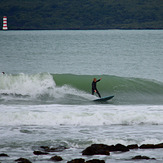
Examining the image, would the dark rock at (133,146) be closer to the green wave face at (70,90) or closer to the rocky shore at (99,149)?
the rocky shore at (99,149)

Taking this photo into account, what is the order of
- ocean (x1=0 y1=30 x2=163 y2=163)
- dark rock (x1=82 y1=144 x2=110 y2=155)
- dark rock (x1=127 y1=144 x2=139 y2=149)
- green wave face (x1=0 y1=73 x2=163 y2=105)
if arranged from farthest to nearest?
green wave face (x1=0 y1=73 x2=163 y2=105)
ocean (x1=0 y1=30 x2=163 y2=163)
dark rock (x1=127 y1=144 x2=139 y2=149)
dark rock (x1=82 y1=144 x2=110 y2=155)

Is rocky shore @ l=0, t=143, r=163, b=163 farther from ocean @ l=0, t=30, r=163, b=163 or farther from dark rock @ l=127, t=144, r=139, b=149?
ocean @ l=0, t=30, r=163, b=163

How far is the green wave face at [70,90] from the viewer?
2661 centimetres

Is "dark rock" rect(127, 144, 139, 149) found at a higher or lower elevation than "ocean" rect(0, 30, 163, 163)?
lower

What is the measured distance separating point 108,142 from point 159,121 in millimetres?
4820

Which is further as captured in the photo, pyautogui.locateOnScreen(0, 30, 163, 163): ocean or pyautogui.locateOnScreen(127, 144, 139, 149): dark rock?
pyautogui.locateOnScreen(0, 30, 163, 163): ocean

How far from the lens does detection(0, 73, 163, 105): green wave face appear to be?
1048 inches

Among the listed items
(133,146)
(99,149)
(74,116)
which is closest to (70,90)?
(74,116)

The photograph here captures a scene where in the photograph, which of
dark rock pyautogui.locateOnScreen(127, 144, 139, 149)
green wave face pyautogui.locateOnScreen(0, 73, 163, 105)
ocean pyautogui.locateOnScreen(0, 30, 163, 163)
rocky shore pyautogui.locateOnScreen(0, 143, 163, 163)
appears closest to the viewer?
rocky shore pyautogui.locateOnScreen(0, 143, 163, 163)

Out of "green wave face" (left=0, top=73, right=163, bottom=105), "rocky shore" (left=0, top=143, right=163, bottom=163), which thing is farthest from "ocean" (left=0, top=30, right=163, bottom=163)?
"rocky shore" (left=0, top=143, right=163, bottom=163)

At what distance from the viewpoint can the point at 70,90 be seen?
30125 mm

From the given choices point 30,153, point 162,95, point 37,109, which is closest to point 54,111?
point 37,109

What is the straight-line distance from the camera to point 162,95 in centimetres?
2962

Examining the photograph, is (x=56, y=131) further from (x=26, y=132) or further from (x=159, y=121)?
(x=159, y=121)
